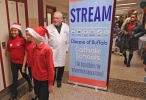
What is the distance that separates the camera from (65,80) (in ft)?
8.74

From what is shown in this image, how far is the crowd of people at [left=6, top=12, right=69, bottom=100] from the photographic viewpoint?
132 centimetres

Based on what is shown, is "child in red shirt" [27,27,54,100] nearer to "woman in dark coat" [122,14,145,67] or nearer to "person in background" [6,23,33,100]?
"person in background" [6,23,33,100]

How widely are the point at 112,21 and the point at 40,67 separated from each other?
1343 mm

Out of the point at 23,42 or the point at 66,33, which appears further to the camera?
the point at 66,33

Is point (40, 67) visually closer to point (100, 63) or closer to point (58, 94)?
point (58, 94)

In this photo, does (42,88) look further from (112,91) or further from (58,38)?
(112,91)

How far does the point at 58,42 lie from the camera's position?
2211mm

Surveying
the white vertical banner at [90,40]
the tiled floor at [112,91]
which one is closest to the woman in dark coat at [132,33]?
the tiled floor at [112,91]

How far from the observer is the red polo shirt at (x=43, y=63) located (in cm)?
131

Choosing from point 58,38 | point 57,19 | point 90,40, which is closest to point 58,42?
point 58,38

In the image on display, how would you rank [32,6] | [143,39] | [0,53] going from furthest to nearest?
[143,39] → [32,6] → [0,53]

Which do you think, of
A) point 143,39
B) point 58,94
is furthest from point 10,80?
point 143,39

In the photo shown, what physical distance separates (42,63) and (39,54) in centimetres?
10

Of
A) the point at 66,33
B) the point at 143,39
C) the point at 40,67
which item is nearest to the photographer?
the point at 40,67
